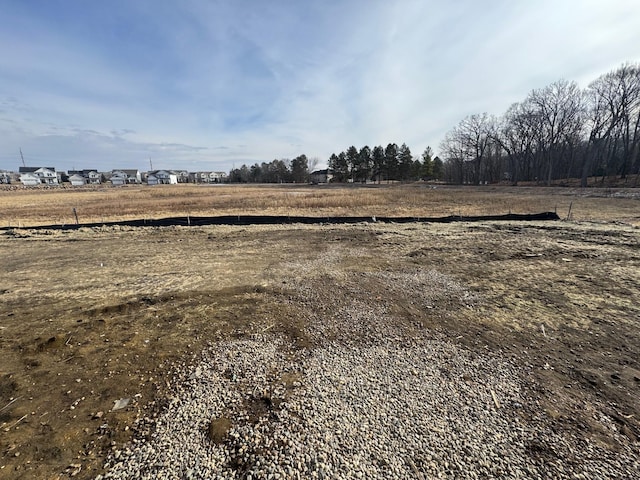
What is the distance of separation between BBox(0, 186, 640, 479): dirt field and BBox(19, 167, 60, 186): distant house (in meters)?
111

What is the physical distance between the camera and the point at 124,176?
330ft

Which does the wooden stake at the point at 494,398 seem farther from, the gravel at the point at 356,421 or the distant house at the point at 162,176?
the distant house at the point at 162,176

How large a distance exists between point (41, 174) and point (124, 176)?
22.0 metres

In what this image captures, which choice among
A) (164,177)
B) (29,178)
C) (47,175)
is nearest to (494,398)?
(164,177)

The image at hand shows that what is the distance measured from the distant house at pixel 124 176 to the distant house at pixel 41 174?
1574cm

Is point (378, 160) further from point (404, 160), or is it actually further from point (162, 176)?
point (162, 176)

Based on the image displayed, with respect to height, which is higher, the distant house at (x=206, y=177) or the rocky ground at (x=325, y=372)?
the distant house at (x=206, y=177)

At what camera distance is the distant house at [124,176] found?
100m

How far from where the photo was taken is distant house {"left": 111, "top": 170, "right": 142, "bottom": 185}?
328 ft

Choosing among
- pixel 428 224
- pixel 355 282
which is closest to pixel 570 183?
pixel 428 224

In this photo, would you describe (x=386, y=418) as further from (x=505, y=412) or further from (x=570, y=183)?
(x=570, y=183)

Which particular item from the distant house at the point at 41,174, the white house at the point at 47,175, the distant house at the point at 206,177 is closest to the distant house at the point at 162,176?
the distant house at the point at 206,177

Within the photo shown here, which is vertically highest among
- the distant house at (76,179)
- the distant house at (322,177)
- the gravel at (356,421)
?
the distant house at (76,179)

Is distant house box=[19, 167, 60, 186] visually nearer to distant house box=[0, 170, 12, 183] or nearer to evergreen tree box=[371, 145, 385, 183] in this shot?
distant house box=[0, 170, 12, 183]
